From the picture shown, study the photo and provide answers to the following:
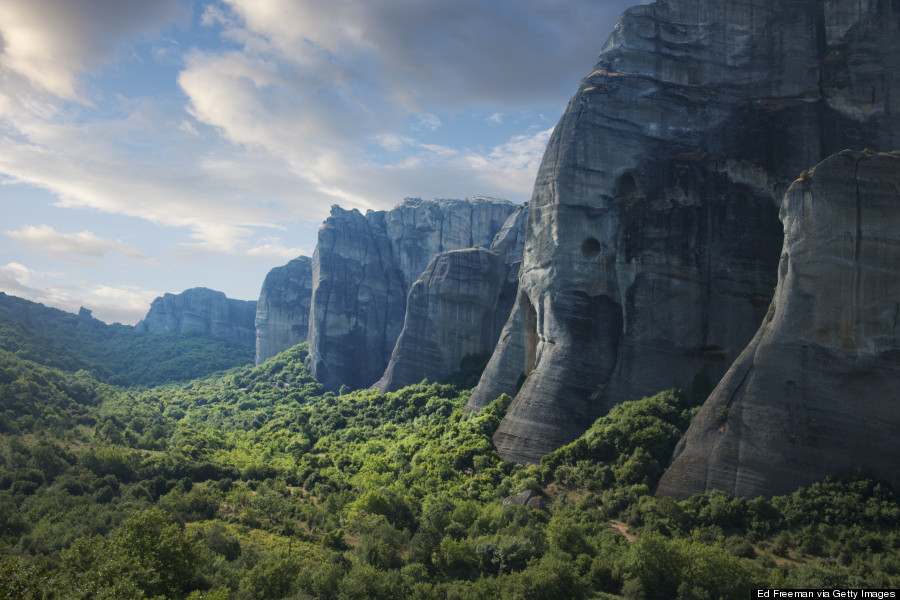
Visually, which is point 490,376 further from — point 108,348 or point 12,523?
point 108,348

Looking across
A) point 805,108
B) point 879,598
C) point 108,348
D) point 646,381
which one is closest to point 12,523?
point 646,381

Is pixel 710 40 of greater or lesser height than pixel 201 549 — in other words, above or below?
above

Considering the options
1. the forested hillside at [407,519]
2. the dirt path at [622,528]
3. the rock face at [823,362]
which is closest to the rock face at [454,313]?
the forested hillside at [407,519]

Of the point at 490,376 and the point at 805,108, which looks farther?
the point at 490,376

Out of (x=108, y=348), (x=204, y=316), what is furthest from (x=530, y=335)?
(x=204, y=316)

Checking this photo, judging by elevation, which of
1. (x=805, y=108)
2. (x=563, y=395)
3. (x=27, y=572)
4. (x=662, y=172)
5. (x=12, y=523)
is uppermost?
(x=805, y=108)

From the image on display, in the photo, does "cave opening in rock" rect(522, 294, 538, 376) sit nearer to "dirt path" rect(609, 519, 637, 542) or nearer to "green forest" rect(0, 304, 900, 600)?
"green forest" rect(0, 304, 900, 600)
